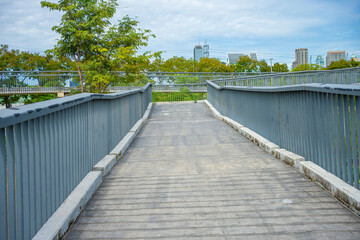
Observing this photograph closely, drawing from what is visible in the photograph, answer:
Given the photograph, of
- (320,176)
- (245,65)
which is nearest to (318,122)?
(320,176)

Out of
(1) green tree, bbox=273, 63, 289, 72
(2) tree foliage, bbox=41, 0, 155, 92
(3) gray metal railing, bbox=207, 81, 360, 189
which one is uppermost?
(1) green tree, bbox=273, 63, 289, 72

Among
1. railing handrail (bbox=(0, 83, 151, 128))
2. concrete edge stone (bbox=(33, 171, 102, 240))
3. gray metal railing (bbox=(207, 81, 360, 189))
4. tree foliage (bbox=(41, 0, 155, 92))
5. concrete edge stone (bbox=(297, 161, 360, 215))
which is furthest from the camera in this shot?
tree foliage (bbox=(41, 0, 155, 92))

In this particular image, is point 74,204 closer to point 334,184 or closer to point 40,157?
point 40,157

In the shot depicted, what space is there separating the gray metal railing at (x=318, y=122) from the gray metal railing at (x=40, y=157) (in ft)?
11.4

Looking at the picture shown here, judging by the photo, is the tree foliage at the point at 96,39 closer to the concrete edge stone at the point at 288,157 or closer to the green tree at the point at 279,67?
the concrete edge stone at the point at 288,157

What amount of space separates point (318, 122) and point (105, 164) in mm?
3545

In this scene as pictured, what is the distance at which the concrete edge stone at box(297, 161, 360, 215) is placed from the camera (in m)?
3.65

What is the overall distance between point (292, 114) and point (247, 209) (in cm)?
265

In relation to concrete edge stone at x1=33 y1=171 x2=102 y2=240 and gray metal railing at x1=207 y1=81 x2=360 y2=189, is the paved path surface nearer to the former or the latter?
concrete edge stone at x1=33 y1=171 x2=102 y2=240

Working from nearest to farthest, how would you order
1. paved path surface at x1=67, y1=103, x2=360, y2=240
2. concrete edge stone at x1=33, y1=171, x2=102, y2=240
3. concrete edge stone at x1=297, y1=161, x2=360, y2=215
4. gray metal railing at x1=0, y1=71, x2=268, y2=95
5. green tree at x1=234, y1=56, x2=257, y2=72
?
1. concrete edge stone at x1=33, y1=171, x2=102, y2=240
2. paved path surface at x1=67, y1=103, x2=360, y2=240
3. concrete edge stone at x1=297, y1=161, x2=360, y2=215
4. gray metal railing at x1=0, y1=71, x2=268, y2=95
5. green tree at x1=234, y1=56, x2=257, y2=72

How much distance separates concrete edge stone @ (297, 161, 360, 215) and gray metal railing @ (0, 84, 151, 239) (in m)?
3.37

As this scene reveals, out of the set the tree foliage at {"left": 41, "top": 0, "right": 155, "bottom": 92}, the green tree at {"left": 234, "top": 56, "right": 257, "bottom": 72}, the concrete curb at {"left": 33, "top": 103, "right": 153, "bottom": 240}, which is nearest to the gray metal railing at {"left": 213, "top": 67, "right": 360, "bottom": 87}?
the tree foliage at {"left": 41, "top": 0, "right": 155, "bottom": 92}

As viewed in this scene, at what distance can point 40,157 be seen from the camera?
125 inches

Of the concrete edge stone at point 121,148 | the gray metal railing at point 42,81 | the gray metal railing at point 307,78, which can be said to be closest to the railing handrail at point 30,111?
the concrete edge stone at point 121,148
